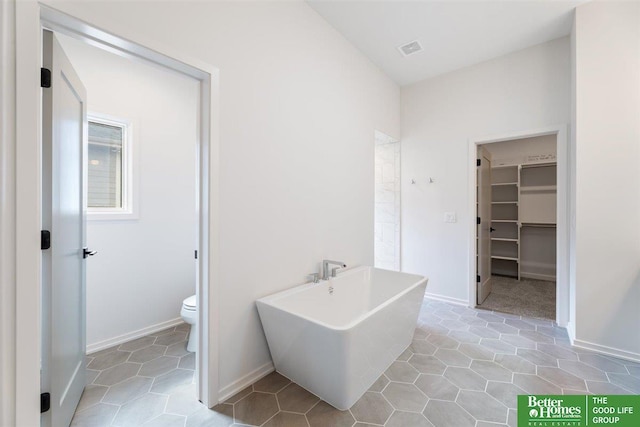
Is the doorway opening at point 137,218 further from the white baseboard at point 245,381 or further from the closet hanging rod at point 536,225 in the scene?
the closet hanging rod at point 536,225

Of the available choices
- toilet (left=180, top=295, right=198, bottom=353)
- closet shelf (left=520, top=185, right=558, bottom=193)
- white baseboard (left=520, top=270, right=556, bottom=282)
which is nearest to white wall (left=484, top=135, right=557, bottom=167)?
closet shelf (left=520, top=185, right=558, bottom=193)

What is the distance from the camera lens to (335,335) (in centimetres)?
145

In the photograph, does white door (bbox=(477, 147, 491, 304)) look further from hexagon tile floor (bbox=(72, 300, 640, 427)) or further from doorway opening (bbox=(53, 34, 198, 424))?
doorway opening (bbox=(53, 34, 198, 424))

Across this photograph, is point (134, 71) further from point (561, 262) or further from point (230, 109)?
point (561, 262)

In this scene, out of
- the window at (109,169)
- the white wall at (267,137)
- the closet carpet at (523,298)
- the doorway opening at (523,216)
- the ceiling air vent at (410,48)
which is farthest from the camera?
the doorway opening at (523,216)

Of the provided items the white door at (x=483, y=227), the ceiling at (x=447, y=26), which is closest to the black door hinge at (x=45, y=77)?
the ceiling at (x=447, y=26)

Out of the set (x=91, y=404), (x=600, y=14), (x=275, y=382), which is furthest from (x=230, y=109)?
(x=600, y=14)

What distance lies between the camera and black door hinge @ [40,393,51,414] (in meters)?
1.22

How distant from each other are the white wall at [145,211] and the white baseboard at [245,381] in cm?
137

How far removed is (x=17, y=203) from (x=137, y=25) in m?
0.97

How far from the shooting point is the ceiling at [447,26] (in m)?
2.36

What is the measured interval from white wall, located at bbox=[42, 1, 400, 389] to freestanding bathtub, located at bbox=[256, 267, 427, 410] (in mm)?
176

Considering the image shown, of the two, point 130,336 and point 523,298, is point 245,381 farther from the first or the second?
point 523,298

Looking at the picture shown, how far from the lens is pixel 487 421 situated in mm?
1521
